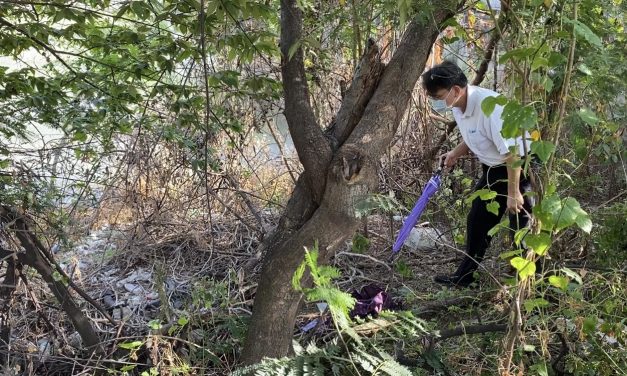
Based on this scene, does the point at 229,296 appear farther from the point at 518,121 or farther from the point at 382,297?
the point at 518,121

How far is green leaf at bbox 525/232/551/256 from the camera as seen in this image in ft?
6.47

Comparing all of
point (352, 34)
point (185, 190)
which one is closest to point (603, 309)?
point (352, 34)

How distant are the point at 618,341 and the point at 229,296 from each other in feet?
6.53

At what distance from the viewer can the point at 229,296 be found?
11.2 feet

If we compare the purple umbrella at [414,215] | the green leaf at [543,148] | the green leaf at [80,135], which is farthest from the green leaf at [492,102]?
the green leaf at [80,135]

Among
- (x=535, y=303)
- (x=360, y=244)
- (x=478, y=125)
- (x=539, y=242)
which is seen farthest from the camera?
(x=360, y=244)

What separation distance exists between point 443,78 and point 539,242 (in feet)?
4.55

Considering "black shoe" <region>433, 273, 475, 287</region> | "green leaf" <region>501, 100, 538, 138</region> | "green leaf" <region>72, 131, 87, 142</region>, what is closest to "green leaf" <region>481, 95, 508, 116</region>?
"green leaf" <region>501, 100, 538, 138</region>

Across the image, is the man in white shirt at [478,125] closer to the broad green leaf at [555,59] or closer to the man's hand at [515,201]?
the man's hand at [515,201]

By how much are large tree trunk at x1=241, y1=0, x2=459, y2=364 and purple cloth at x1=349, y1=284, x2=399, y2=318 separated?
1.92 feet

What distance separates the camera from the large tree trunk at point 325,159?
2.55 meters

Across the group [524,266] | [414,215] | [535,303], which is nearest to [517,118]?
[524,266]

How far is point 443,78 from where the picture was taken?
314 cm

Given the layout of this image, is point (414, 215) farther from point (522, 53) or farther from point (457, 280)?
point (522, 53)
